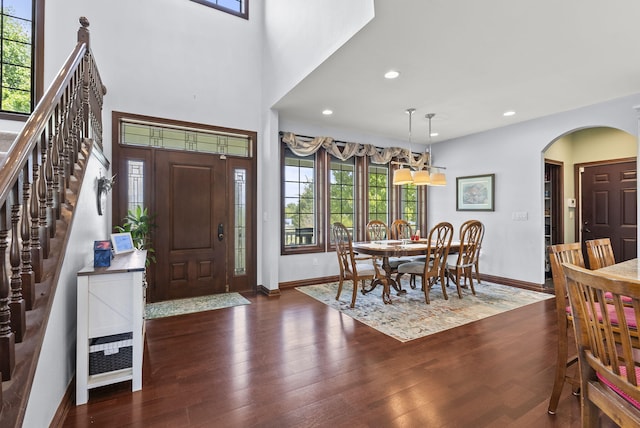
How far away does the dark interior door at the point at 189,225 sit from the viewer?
4.12 metres

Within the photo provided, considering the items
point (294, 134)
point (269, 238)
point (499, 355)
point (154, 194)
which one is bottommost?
point (499, 355)

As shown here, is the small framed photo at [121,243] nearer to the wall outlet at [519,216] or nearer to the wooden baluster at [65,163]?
the wooden baluster at [65,163]

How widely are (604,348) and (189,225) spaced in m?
4.28

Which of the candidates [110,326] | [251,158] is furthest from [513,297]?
[110,326]

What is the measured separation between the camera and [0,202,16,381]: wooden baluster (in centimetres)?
108

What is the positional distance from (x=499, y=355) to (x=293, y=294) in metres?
2.73

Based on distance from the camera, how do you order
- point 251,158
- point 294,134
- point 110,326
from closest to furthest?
point 110,326 → point 251,158 → point 294,134

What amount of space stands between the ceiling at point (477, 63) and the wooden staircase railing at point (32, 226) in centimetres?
229

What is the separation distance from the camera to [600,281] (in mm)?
1022

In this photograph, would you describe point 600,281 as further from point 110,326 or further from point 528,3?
point 110,326

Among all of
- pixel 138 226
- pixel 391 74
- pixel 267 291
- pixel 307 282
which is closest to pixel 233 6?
pixel 391 74

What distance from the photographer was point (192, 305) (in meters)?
3.95

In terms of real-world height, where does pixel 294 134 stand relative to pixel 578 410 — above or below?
above

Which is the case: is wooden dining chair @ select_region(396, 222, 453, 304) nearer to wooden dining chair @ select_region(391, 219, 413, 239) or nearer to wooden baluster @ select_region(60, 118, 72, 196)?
wooden dining chair @ select_region(391, 219, 413, 239)
